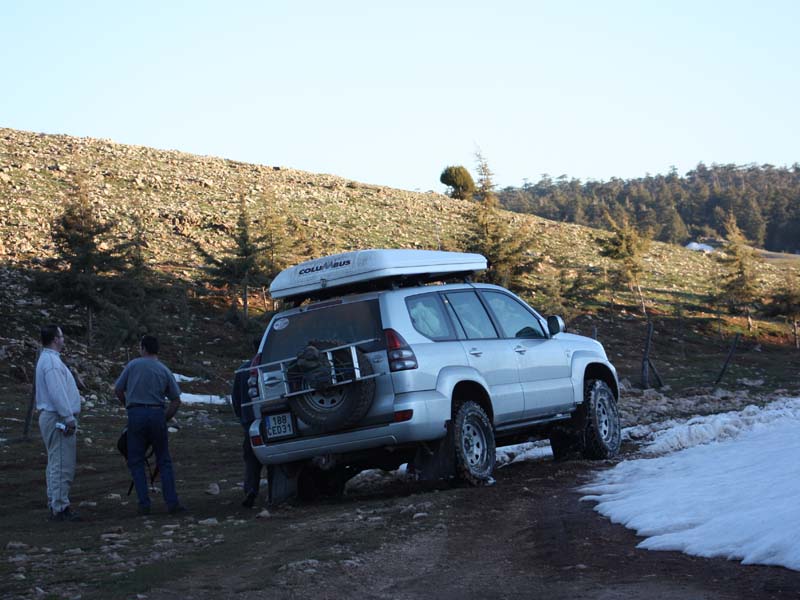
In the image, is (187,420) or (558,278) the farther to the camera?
(558,278)

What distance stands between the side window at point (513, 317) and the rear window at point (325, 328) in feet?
5.82

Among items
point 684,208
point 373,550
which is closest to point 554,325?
point 373,550

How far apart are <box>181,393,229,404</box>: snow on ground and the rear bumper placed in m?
13.3

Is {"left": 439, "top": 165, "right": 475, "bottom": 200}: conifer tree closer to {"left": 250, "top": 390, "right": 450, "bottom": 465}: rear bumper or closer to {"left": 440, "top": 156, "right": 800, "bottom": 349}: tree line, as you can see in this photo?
{"left": 440, "top": 156, "right": 800, "bottom": 349}: tree line

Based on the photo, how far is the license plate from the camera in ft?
30.5

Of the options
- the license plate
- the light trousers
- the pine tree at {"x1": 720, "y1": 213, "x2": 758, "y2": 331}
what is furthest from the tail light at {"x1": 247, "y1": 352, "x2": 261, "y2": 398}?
the pine tree at {"x1": 720, "y1": 213, "x2": 758, "y2": 331}

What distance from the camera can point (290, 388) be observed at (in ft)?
30.2

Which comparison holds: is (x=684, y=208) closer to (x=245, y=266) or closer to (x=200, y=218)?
(x=200, y=218)

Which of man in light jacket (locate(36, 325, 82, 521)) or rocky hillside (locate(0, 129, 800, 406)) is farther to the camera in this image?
rocky hillside (locate(0, 129, 800, 406))

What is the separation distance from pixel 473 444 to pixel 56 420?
3.94 meters

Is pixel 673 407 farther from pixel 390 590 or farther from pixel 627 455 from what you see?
pixel 390 590

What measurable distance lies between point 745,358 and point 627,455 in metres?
31.6

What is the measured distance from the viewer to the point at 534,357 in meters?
10.8

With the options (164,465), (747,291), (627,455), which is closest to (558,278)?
(747,291)
